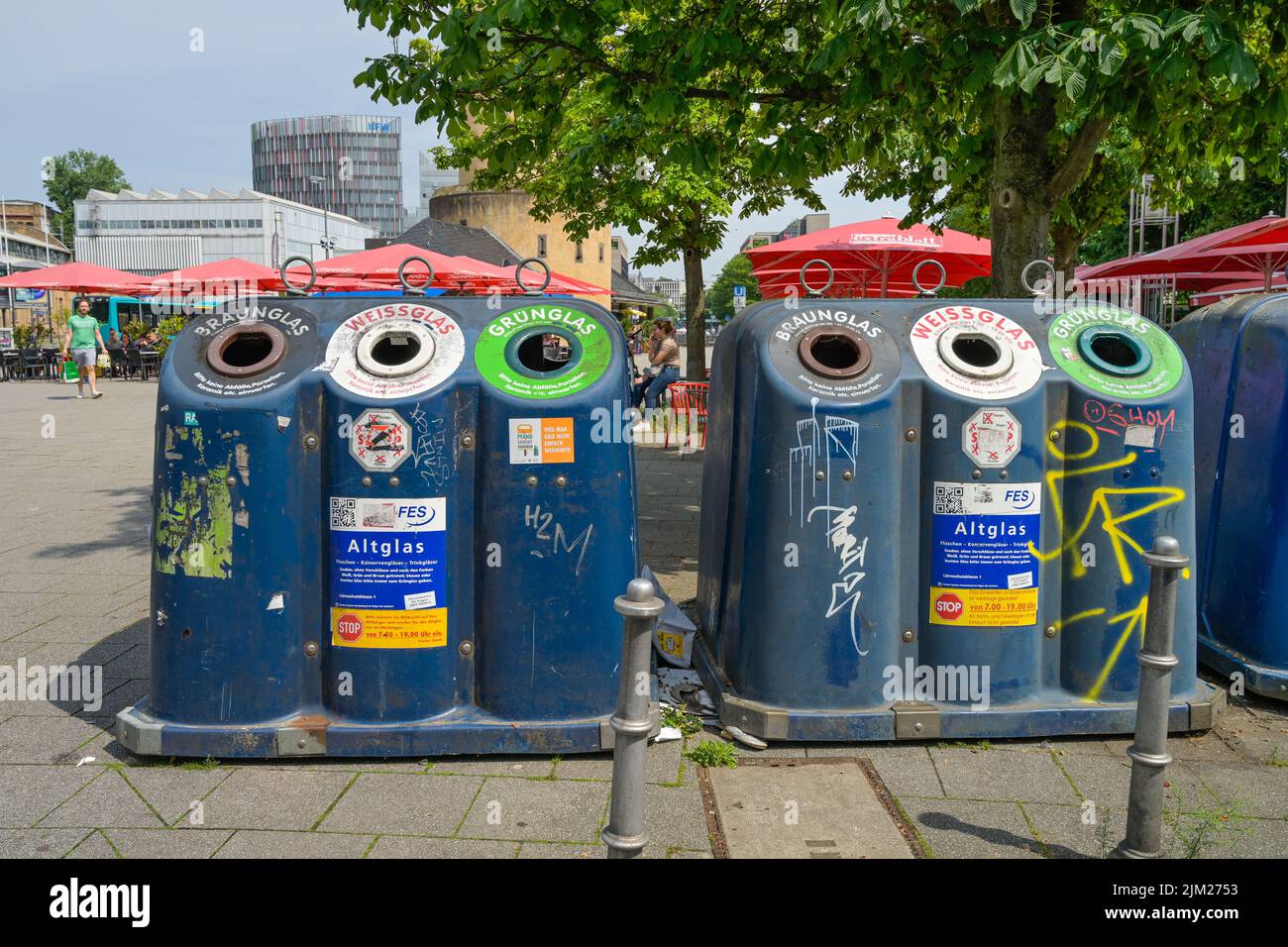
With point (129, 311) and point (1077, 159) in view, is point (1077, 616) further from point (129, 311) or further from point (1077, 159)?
point (129, 311)

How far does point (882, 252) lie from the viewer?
13.6m

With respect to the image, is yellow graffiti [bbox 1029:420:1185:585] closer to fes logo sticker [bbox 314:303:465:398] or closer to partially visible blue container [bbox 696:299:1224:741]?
A: partially visible blue container [bbox 696:299:1224:741]

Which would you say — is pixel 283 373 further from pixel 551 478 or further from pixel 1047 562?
pixel 1047 562

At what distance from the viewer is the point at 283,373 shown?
3.58 m

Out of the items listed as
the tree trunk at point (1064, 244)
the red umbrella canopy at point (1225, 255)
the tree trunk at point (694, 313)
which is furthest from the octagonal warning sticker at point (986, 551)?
the tree trunk at point (694, 313)

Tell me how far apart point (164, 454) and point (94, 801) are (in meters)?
1.13

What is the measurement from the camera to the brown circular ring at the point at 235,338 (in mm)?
3596

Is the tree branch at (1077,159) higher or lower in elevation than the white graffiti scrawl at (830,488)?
higher

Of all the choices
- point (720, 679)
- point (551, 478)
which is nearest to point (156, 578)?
point (551, 478)

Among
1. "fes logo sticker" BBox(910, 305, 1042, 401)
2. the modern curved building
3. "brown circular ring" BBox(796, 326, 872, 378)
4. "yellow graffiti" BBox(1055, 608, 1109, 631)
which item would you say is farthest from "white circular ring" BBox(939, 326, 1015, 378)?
the modern curved building

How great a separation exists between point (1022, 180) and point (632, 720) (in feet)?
14.2

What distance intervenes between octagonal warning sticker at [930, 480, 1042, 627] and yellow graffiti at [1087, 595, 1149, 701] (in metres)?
0.35

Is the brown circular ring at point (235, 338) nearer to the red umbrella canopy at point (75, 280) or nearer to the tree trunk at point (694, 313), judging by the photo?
the tree trunk at point (694, 313)

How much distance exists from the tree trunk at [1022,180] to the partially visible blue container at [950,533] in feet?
5.99
